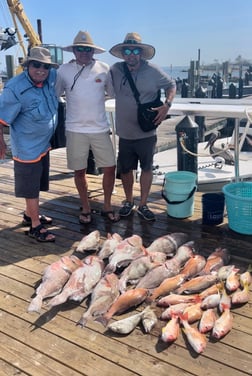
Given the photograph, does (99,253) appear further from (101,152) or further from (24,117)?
(24,117)

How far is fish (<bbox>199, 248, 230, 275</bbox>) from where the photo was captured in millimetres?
3004

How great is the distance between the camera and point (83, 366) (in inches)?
84.0

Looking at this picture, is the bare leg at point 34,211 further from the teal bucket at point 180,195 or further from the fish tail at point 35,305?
the teal bucket at point 180,195

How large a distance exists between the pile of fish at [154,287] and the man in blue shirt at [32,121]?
0.85m

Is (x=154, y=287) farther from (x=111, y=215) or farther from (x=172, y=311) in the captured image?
(x=111, y=215)

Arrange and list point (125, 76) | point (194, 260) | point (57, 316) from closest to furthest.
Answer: point (57, 316) < point (194, 260) < point (125, 76)

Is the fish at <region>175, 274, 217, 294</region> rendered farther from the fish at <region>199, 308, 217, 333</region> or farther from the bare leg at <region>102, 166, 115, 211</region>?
the bare leg at <region>102, 166, 115, 211</region>

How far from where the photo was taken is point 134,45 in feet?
12.0

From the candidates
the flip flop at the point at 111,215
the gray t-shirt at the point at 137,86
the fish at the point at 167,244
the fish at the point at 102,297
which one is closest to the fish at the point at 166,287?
the fish at the point at 102,297

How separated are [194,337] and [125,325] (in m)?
0.43

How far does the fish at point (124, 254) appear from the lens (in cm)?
306

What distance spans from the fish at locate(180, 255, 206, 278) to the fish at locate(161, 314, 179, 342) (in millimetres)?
548

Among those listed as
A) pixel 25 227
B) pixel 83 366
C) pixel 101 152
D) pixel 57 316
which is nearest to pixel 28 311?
pixel 57 316

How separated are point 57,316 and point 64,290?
21 centimetres
